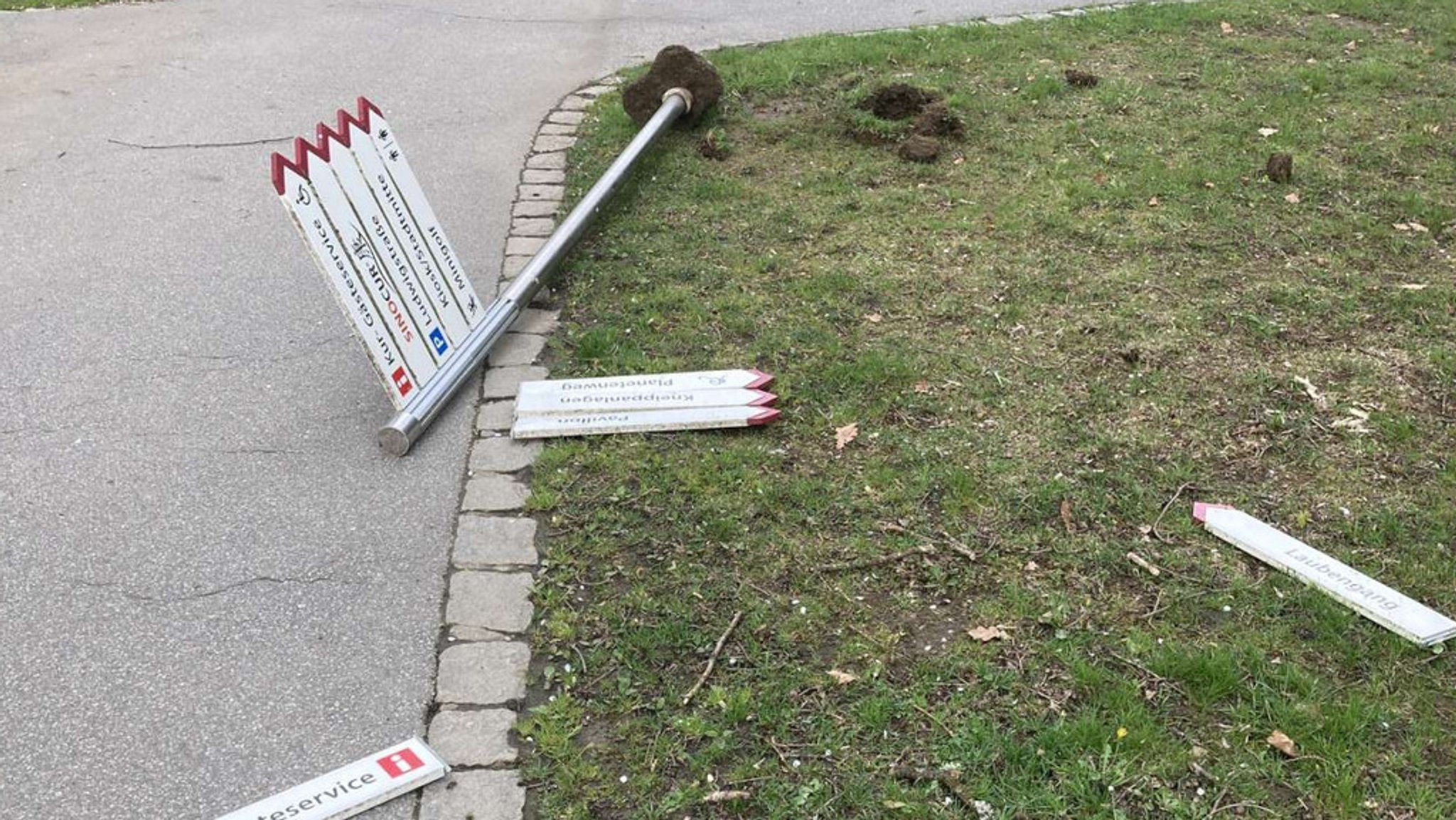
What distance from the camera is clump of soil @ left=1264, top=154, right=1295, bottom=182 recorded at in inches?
226

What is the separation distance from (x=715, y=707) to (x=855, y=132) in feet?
14.1

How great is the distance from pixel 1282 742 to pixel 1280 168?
3817 millimetres

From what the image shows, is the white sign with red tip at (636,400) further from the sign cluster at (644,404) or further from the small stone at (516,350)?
the small stone at (516,350)

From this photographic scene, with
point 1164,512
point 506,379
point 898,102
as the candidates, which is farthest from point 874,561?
point 898,102

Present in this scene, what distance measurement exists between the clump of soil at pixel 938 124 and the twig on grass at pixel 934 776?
4.35 m

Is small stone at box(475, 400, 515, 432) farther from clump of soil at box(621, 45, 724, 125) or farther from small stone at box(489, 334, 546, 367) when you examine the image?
clump of soil at box(621, 45, 724, 125)

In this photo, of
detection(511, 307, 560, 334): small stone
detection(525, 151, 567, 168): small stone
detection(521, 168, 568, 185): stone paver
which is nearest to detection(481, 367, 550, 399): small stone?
detection(511, 307, 560, 334): small stone

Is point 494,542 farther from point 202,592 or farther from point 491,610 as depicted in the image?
point 202,592

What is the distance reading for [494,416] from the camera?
4250 millimetres

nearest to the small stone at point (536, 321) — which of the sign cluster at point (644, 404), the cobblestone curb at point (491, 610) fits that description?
the cobblestone curb at point (491, 610)

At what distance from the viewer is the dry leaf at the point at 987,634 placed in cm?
312

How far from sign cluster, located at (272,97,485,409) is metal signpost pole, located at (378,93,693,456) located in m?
0.05

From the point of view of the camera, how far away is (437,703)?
3004 millimetres

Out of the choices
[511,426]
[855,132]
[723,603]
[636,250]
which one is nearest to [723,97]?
[855,132]
